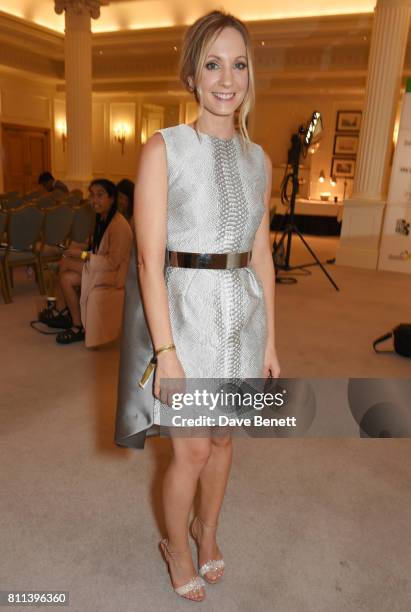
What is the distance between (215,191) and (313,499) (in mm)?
1406

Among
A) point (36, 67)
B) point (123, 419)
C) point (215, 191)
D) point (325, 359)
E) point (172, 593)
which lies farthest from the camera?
point (36, 67)

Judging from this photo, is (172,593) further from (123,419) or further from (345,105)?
(345,105)

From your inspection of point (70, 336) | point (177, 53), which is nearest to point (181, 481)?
point (70, 336)

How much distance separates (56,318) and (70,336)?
1.01ft

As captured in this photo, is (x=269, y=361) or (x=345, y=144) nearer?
(x=269, y=361)

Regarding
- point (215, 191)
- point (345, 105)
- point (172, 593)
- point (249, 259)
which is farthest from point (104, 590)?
point (345, 105)

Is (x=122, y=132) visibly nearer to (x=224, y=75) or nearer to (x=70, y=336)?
(x=70, y=336)

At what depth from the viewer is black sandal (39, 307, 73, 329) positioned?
396cm

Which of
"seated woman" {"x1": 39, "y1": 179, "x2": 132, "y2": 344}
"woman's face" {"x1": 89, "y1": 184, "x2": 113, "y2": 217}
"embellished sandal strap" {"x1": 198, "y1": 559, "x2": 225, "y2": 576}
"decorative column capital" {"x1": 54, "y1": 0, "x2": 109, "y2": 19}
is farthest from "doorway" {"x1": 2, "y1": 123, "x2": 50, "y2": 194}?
"embellished sandal strap" {"x1": 198, "y1": 559, "x2": 225, "y2": 576}

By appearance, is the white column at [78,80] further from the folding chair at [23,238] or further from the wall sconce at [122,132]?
the folding chair at [23,238]

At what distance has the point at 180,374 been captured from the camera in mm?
1252

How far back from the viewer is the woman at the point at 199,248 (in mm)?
1196

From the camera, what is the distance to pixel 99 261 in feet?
11.5

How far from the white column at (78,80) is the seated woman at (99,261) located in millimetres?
5887
